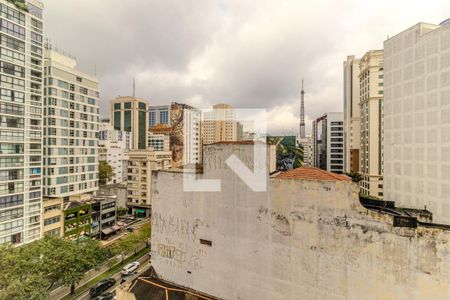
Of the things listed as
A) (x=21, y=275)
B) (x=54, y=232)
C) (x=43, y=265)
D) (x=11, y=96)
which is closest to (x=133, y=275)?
(x=43, y=265)

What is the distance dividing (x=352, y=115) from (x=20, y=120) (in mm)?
52350

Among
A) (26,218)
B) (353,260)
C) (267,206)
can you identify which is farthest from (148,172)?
(353,260)

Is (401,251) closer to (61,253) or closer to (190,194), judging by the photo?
(190,194)

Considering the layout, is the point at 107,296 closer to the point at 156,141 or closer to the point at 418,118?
the point at 418,118

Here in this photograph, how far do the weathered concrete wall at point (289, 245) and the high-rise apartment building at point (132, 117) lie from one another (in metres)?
81.8

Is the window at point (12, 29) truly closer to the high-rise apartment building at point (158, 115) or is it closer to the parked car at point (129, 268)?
the parked car at point (129, 268)

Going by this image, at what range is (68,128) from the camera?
94.9 feet

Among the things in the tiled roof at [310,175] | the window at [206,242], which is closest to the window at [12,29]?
the window at [206,242]

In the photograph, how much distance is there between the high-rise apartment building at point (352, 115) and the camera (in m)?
44.4

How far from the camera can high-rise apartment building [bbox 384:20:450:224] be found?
19.3 metres

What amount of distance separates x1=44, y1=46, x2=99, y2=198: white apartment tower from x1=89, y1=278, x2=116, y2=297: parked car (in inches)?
530

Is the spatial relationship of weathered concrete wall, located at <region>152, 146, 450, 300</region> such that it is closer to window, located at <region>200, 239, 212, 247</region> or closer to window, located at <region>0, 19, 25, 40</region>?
window, located at <region>200, 239, 212, 247</region>

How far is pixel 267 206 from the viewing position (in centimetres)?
961

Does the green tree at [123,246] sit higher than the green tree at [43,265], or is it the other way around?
the green tree at [43,265]
